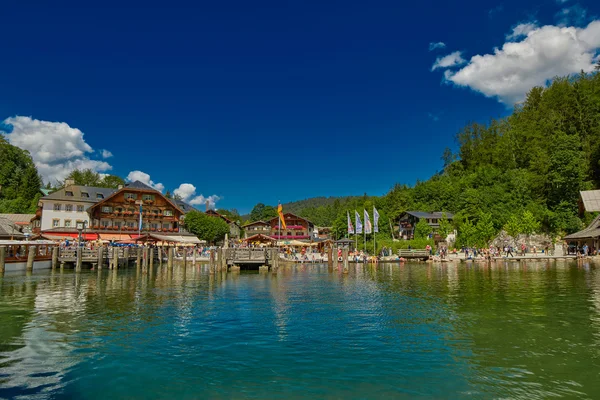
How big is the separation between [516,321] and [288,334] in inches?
379

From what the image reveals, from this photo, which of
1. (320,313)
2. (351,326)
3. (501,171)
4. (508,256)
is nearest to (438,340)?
(351,326)

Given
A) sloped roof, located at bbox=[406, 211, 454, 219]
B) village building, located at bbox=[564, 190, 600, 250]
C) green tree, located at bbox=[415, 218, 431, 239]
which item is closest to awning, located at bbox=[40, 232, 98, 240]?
green tree, located at bbox=[415, 218, 431, 239]

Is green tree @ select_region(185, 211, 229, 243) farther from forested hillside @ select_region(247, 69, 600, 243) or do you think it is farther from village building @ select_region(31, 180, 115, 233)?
forested hillside @ select_region(247, 69, 600, 243)

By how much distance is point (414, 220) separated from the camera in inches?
3460

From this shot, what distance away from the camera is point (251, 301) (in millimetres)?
23969

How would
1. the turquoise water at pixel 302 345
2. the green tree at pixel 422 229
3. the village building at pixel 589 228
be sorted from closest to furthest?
1. the turquoise water at pixel 302 345
2. the village building at pixel 589 228
3. the green tree at pixel 422 229

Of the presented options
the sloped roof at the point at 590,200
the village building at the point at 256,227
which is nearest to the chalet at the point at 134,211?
the village building at the point at 256,227

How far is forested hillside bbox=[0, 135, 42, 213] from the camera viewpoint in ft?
313

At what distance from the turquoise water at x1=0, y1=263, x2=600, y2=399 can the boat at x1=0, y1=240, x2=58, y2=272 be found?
17.5 metres

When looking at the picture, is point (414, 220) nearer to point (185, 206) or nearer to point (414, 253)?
point (414, 253)

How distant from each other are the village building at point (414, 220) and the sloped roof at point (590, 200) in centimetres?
2529

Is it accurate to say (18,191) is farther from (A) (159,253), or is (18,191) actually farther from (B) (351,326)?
(B) (351,326)

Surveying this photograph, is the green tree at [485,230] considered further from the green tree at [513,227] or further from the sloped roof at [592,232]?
the sloped roof at [592,232]

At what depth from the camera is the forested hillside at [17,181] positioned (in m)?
95.2
